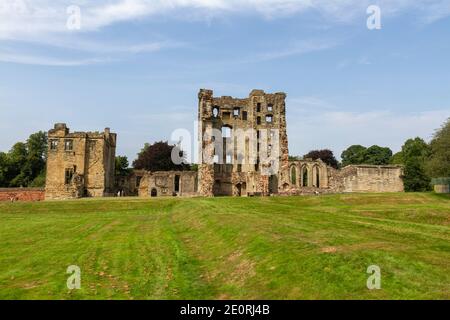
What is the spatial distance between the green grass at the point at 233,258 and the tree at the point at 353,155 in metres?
104

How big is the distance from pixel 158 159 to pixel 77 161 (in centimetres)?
3258

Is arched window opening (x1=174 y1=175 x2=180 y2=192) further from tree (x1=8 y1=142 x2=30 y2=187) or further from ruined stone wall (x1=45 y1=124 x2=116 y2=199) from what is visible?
tree (x1=8 y1=142 x2=30 y2=187)

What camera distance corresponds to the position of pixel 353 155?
5246 inches

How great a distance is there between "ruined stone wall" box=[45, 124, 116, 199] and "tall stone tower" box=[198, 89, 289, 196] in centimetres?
1646

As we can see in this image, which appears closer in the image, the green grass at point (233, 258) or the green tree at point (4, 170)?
the green grass at point (233, 258)

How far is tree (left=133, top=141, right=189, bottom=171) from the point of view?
308 ft

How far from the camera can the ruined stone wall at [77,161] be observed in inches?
2427
